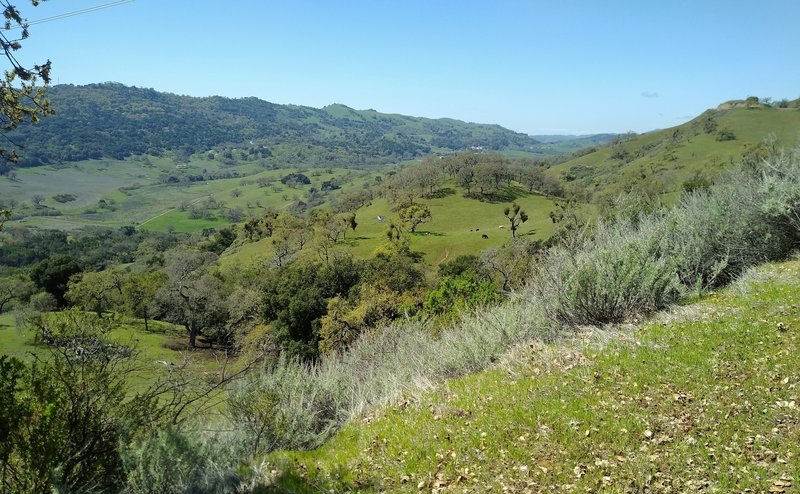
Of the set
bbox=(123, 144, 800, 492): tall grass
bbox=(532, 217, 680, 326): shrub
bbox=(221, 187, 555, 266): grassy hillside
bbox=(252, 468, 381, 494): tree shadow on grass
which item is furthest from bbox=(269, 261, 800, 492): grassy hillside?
bbox=(221, 187, 555, 266): grassy hillside

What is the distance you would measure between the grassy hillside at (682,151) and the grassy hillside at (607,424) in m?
85.4

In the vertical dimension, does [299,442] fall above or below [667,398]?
below

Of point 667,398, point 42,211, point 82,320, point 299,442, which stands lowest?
point 42,211

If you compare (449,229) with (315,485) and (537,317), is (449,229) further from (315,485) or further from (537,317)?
(315,485)

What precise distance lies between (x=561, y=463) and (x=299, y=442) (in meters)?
4.34

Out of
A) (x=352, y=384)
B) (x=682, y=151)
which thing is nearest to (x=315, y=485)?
(x=352, y=384)

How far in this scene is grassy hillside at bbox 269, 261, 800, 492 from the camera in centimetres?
488

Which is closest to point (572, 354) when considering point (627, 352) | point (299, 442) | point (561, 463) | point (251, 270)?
point (627, 352)

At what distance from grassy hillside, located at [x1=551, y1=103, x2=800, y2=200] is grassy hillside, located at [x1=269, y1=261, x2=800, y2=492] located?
280ft

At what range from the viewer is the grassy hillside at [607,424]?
4.88m

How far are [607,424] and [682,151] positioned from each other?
488ft

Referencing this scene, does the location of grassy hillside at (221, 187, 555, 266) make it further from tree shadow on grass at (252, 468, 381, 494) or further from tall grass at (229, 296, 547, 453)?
tree shadow on grass at (252, 468, 381, 494)

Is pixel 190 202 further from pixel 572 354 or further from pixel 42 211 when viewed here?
pixel 572 354

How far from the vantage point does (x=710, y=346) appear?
7.18 m
